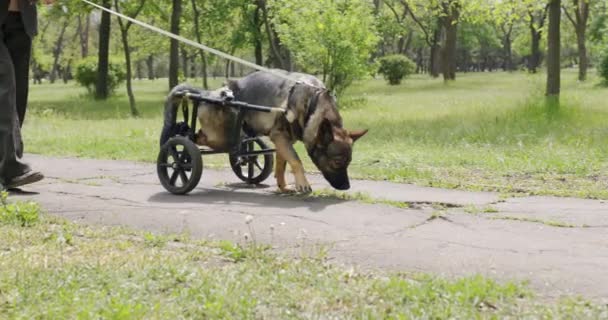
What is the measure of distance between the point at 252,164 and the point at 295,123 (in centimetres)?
125

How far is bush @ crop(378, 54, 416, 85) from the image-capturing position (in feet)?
156

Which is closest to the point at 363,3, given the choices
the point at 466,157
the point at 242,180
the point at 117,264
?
the point at 466,157

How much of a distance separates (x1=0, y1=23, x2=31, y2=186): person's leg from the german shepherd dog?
1.60 meters

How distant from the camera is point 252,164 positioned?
8422 millimetres

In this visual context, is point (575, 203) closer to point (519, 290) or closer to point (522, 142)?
point (519, 290)

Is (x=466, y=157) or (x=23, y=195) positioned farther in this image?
(x=466, y=157)

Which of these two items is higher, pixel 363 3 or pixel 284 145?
pixel 363 3

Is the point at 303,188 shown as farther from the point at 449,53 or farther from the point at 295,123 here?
the point at 449,53

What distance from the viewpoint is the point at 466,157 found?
447 inches

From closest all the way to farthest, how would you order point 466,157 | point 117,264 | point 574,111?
point 117,264 < point 466,157 < point 574,111

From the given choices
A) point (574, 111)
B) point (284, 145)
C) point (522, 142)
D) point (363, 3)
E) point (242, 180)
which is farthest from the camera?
point (363, 3)

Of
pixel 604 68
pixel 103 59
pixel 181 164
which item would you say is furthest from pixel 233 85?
pixel 604 68

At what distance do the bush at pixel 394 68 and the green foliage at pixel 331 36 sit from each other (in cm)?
1764

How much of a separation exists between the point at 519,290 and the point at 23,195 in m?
5.02
